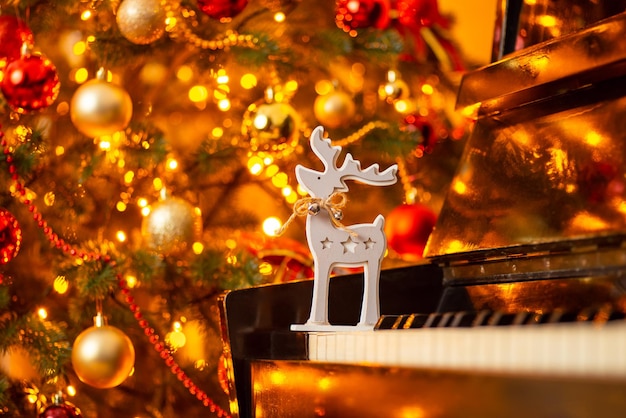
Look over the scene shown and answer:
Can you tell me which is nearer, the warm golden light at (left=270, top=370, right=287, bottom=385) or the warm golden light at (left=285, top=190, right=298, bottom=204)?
the warm golden light at (left=270, top=370, right=287, bottom=385)

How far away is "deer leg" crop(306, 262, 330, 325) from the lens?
104 centimetres

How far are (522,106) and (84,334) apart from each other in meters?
0.83

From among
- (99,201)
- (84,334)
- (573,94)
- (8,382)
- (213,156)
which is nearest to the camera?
(573,94)

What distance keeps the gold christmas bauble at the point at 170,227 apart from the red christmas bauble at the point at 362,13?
19.0 inches

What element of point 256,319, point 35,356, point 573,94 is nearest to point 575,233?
point 573,94

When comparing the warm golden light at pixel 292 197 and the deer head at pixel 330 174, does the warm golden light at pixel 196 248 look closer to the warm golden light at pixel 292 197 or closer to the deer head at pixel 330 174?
the warm golden light at pixel 292 197

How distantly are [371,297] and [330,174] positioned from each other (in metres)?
0.16

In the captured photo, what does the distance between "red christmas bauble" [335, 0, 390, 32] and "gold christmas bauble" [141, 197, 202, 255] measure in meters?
0.48

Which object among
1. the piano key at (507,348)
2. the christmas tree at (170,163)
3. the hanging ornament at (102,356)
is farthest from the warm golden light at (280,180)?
the piano key at (507,348)

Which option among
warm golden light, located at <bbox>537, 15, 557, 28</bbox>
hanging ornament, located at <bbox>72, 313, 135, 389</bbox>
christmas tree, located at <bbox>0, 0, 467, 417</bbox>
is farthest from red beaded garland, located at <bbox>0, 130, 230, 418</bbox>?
warm golden light, located at <bbox>537, 15, 557, 28</bbox>

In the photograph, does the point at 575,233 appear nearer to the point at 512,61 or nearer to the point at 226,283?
the point at 512,61

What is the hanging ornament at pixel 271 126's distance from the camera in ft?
5.49

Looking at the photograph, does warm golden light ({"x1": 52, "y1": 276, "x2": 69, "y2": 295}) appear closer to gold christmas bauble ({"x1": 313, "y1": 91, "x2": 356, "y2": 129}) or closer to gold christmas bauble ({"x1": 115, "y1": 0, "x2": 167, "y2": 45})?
gold christmas bauble ({"x1": 115, "y1": 0, "x2": 167, "y2": 45})

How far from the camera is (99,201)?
1903 mm
